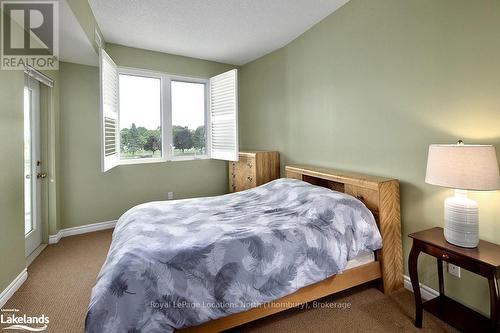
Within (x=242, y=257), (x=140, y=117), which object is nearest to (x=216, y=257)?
(x=242, y=257)

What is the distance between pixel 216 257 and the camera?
5.37ft

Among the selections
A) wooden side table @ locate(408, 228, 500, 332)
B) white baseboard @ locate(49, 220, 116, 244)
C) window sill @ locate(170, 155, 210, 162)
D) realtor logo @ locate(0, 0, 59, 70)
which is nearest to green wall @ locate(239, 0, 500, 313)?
wooden side table @ locate(408, 228, 500, 332)

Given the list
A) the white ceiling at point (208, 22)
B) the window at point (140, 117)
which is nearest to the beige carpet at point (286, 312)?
the window at point (140, 117)

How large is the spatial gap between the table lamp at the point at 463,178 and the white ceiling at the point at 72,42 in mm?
2899

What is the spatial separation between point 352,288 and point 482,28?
218 cm

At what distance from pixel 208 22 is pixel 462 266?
325 centimetres

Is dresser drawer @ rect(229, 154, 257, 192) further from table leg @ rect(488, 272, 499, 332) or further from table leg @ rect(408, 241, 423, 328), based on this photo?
table leg @ rect(488, 272, 499, 332)

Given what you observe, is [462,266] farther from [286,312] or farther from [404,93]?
[404,93]

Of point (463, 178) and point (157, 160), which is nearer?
point (463, 178)

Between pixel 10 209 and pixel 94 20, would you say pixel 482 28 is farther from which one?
pixel 10 209

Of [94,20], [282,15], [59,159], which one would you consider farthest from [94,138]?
[282,15]

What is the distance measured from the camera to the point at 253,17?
291 centimetres

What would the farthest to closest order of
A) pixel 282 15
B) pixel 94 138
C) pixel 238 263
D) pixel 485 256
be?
pixel 94 138 → pixel 282 15 → pixel 238 263 → pixel 485 256

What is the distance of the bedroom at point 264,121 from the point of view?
187 centimetres
